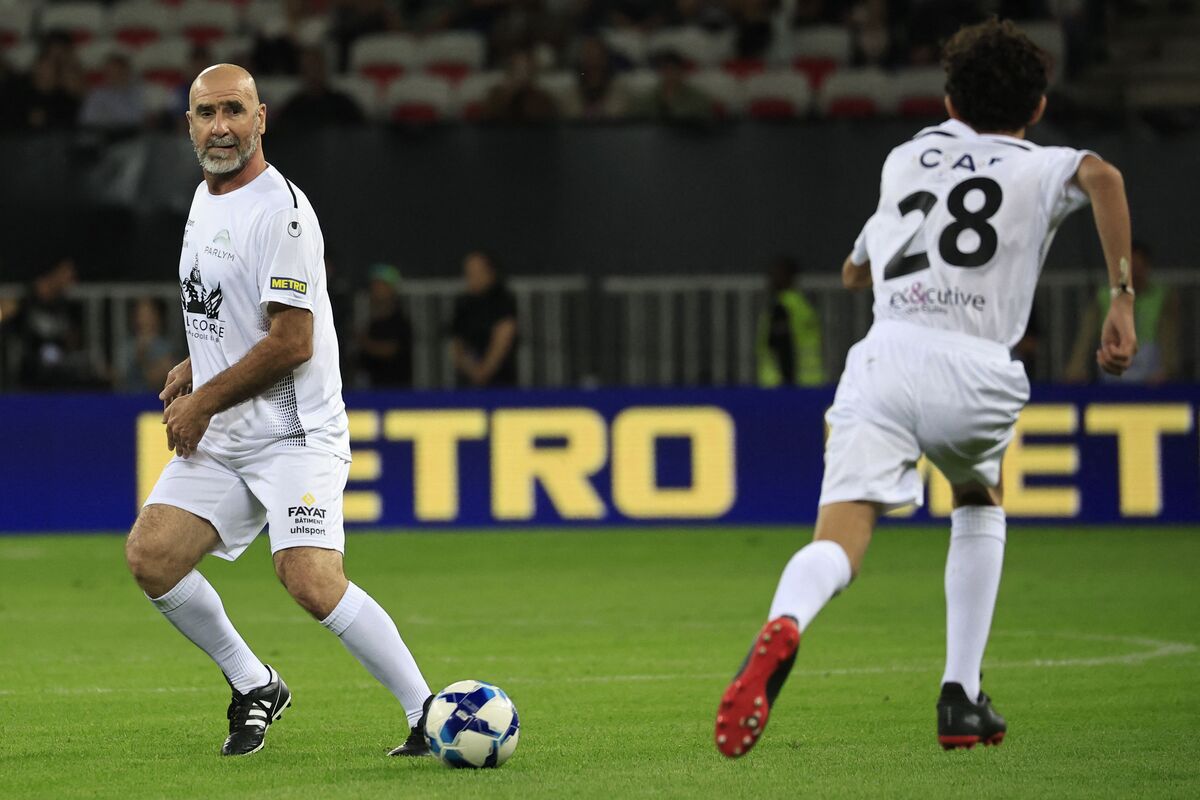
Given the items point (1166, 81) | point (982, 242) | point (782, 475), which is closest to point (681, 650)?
point (982, 242)

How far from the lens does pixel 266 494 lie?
628 cm

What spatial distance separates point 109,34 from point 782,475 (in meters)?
9.05

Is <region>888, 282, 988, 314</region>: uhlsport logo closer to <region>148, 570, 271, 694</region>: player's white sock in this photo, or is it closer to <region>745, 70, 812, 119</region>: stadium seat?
<region>148, 570, 271, 694</region>: player's white sock

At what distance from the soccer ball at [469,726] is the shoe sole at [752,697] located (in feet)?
3.96

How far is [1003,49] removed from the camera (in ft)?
18.8

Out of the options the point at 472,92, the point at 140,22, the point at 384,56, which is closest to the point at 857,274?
the point at 472,92

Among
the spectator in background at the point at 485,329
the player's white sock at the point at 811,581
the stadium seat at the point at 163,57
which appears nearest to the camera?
→ the player's white sock at the point at 811,581

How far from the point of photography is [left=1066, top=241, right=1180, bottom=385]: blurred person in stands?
51.1 ft

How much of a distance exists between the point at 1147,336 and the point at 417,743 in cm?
1061

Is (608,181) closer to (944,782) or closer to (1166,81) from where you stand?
(1166,81)

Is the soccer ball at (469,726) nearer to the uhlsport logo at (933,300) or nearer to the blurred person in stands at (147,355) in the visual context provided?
the uhlsport logo at (933,300)

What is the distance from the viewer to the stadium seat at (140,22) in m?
20.3

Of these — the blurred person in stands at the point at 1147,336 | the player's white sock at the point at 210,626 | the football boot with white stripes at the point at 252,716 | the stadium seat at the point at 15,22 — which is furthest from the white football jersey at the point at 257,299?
the stadium seat at the point at 15,22

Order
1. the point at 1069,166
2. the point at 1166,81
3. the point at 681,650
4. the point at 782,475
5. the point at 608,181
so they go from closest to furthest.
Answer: the point at 1069,166 → the point at 681,650 → the point at 782,475 → the point at 608,181 → the point at 1166,81
